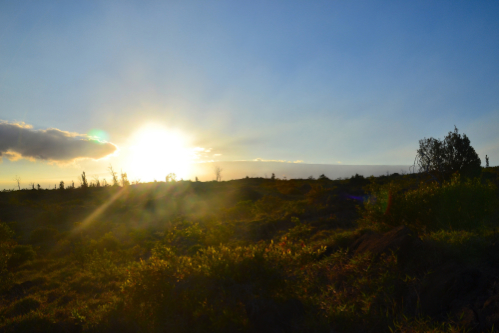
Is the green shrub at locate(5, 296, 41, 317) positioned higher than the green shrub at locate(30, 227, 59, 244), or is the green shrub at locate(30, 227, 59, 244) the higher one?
the green shrub at locate(30, 227, 59, 244)

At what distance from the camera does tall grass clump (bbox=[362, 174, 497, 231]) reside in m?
7.59

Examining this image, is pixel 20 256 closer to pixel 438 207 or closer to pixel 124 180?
pixel 438 207

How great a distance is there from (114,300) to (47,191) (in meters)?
38.9

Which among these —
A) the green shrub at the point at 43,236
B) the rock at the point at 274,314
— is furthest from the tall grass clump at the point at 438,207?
the green shrub at the point at 43,236

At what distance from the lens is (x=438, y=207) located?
7918 millimetres

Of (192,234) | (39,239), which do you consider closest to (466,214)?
(192,234)

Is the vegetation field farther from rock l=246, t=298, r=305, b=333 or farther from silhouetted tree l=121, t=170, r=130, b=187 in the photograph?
silhouetted tree l=121, t=170, r=130, b=187

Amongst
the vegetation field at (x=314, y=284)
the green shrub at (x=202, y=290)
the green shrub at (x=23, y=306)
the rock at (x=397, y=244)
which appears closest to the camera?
the vegetation field at (x=314, y=284)

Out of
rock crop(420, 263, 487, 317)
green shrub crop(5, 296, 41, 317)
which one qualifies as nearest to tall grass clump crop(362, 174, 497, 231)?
rock crop(420, 263, 487, 317)

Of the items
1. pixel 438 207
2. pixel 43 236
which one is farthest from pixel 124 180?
pixel 438 207

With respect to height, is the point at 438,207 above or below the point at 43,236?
above

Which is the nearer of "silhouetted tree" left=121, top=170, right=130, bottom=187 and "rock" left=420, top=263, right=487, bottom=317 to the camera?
"rock" left=420, top=263, right=487, bottom=317

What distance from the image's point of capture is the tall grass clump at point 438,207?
7.59 m

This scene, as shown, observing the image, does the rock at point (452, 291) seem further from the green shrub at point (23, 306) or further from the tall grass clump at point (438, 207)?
the green shrub at point (23, 306)
